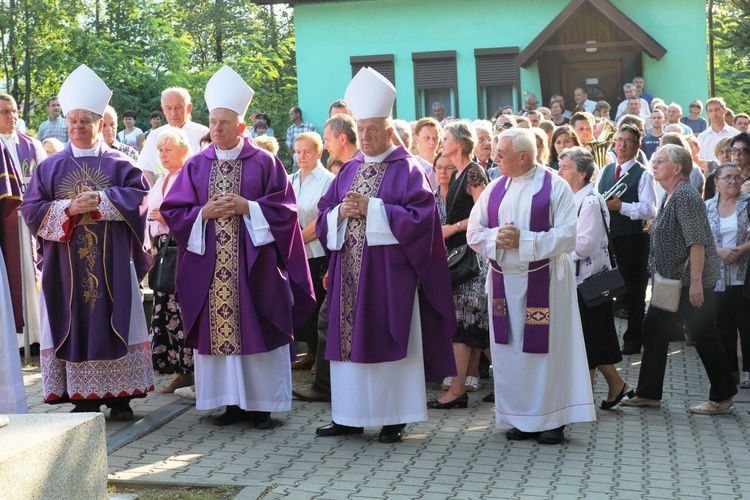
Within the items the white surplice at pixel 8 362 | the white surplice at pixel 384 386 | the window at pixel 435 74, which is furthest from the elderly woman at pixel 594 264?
the window at pixel 435 74

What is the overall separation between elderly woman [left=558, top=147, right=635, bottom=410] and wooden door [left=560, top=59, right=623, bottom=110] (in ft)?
52.2

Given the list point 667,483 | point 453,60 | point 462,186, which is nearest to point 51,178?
point 462,186

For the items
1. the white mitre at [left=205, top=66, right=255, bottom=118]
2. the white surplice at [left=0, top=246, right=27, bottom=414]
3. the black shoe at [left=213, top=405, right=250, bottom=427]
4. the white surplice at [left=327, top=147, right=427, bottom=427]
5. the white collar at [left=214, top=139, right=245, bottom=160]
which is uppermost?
the white mitre at [left=205, top=66, right=255, bottom=118]

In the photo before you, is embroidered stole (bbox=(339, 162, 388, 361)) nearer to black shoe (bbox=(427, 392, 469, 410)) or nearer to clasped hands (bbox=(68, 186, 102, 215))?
black shoe (bbox=(427, 392, 469, 410))

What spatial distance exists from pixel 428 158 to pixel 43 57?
25.6 metres

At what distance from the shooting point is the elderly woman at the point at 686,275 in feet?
25.7

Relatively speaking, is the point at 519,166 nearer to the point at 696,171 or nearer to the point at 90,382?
the point at 90,382

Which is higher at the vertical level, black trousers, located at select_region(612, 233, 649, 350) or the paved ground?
black trousers, located at select_region(612, 233, 649, 350)

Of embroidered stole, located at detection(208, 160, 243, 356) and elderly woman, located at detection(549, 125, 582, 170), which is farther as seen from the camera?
elderly woman, located at detection(549, 125, 582, 170)

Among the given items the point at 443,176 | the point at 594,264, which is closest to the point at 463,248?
the point at 443,176

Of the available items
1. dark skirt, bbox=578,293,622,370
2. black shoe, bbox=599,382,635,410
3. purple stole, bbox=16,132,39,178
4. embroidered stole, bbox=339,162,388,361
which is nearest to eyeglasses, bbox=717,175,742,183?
dark skirt, bbox=578,293,622,370

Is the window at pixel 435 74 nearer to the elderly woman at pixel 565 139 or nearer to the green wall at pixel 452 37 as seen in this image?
the green wall at pixel 452 37

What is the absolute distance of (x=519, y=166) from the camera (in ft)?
23.1

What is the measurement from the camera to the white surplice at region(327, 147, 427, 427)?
7.00 m
